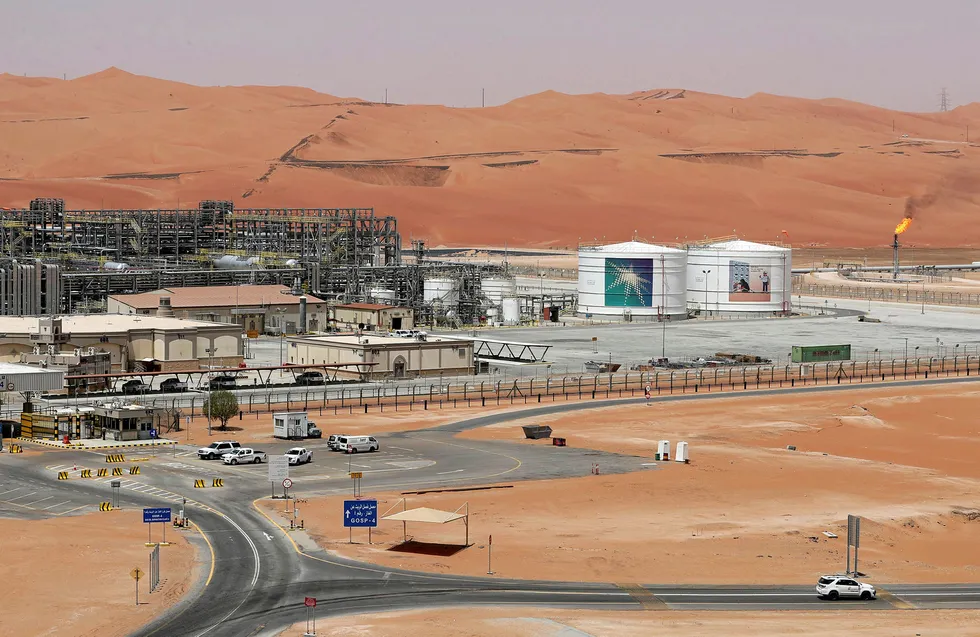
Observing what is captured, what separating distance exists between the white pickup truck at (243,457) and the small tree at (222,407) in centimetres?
859

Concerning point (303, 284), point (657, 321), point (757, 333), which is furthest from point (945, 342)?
point (303, 284)

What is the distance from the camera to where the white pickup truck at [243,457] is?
59625 millimetres

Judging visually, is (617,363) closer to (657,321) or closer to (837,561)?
(657,321)

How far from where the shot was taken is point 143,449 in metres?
63.5

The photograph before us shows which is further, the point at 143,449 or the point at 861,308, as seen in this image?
the point at 861,308

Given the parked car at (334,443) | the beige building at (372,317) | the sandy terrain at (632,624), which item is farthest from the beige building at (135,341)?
the sandy terrain at (632,624)

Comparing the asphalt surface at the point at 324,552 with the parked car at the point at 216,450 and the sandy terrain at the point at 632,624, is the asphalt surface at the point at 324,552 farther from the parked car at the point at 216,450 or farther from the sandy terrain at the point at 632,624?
the sandy terrain at the point at 632,624

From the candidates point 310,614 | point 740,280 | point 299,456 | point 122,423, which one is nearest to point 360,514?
point 310,614

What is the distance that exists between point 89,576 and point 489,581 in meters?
10.3

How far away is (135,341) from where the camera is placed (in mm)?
91625

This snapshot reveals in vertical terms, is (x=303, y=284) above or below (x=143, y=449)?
above

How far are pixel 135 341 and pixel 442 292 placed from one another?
42356mm

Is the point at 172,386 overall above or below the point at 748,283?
below

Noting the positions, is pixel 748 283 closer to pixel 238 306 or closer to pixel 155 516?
pixel 238 306
